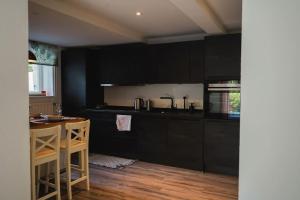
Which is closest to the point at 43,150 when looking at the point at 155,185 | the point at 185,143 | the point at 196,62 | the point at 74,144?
the point at 74,144

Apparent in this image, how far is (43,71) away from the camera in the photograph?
5.12 m

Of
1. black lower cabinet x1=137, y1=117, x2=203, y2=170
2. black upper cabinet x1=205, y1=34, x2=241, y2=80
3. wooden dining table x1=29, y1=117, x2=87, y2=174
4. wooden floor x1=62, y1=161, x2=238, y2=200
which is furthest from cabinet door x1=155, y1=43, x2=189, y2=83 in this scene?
wooden dining table x1=29, y1=117, x2=87, y2=174

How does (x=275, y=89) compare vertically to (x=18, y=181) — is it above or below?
above

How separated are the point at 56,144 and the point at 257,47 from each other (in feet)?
7.87

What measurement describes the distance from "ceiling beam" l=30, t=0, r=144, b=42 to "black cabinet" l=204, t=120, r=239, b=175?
7.06 feet

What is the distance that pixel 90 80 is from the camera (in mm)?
5129

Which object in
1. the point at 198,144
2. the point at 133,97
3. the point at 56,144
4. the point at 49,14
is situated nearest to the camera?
the point at 56,144

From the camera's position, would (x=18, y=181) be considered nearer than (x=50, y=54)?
Yes

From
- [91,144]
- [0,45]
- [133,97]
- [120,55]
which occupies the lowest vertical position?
[91,144]

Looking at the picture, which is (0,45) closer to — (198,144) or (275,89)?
(275,89)

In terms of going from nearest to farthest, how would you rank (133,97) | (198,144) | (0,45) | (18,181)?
(0,45)
(18,181)
(198,144)
(133,97)

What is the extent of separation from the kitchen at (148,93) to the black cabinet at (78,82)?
0.02 m

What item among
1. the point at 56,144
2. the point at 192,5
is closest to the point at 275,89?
the point at 192,5

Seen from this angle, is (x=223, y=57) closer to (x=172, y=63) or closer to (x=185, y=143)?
(x=172, y=63)
